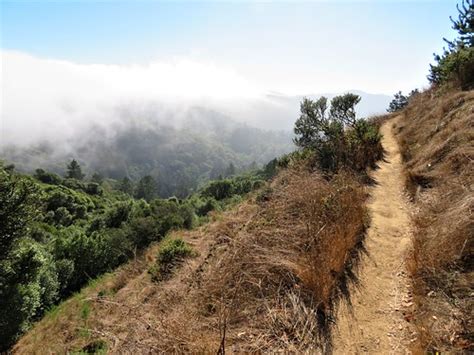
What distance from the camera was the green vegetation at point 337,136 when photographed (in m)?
9.65

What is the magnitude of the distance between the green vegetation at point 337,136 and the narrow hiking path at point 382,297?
2.98m

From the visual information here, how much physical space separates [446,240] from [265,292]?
8.85 feet

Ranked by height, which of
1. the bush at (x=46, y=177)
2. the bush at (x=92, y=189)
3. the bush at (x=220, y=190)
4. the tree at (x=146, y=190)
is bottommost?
the tree at (x=146, y=190)

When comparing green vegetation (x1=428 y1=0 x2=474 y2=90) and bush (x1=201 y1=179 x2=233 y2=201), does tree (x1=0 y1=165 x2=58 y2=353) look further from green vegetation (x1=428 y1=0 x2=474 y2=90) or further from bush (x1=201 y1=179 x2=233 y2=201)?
bush (x1=201 y1=179 x2=233 y2=201)

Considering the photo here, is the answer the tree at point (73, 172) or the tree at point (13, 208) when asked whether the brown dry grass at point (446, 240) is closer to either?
the tree at point (13, 208)

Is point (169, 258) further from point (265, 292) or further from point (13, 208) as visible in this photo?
point (13, 208)

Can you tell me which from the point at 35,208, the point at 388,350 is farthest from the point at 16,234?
the point at 388,350

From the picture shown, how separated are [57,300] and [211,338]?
23.3 metres

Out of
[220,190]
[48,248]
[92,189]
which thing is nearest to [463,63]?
[48,248]

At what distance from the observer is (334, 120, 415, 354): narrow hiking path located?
3385mm

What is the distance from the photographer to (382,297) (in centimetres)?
410

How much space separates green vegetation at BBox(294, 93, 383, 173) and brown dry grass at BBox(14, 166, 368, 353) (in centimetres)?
366

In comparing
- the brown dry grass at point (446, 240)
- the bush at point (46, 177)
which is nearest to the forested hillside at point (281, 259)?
the brown dry grass at point (446, 240)

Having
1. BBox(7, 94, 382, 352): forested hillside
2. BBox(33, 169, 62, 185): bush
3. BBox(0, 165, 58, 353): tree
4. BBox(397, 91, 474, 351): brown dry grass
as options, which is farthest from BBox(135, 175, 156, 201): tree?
BBox(397, 91, 474, 351): brown dry grass
